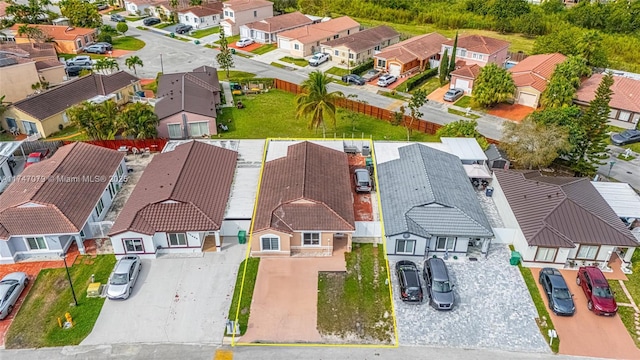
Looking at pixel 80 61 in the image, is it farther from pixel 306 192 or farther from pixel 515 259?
pixel 515 259

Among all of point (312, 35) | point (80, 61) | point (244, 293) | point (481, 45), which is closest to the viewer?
point (244, 293)

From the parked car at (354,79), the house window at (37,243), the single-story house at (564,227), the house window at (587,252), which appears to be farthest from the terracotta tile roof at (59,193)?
the house window at (587,252)

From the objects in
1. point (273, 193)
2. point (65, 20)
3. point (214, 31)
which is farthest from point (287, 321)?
point (65, 20)

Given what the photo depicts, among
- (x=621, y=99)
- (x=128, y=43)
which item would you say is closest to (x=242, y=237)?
(x=621, y=99)

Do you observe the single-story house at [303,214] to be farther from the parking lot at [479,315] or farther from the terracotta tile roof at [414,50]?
the terracotta tile roof at [414,50]

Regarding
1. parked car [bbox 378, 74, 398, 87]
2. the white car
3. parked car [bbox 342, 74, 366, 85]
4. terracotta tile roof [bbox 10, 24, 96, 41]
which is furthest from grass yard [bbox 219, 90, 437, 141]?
terracotta tile roof [bbox 10, 24, 96, 41]

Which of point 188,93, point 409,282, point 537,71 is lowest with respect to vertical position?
point 409,282
